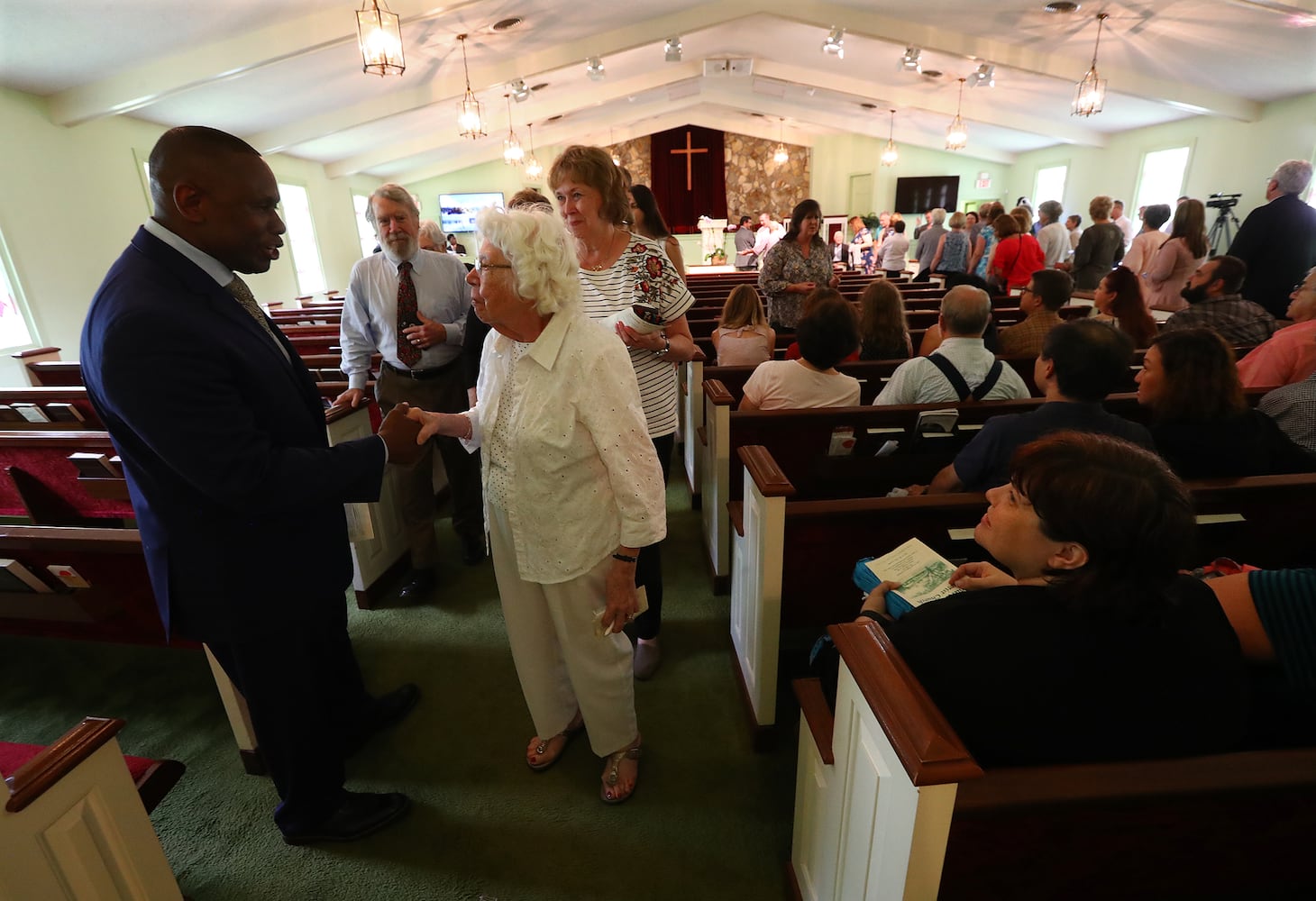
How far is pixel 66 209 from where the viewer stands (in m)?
5.28

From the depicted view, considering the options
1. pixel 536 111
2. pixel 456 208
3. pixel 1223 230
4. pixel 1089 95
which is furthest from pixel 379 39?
pixel 456 208

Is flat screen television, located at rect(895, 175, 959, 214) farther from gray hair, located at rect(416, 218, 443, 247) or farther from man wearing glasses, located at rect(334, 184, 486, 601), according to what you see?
man wearing glasses, located at rect(334, 184, 486, 601)

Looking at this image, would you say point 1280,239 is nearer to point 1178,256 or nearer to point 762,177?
point 1178,256

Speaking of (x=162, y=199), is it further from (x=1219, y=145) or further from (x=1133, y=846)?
(x=1219, y=145)

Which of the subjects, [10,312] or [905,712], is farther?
[10,312]

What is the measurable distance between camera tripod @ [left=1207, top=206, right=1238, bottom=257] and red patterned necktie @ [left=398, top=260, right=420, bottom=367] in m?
8.69

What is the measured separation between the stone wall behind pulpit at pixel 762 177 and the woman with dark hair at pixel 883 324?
11849 millimetres

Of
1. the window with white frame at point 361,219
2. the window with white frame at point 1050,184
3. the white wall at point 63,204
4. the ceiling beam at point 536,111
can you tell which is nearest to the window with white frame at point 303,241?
the ceiling beam at point 536,111

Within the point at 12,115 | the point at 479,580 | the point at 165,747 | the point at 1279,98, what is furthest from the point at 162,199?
the point at 1279,98

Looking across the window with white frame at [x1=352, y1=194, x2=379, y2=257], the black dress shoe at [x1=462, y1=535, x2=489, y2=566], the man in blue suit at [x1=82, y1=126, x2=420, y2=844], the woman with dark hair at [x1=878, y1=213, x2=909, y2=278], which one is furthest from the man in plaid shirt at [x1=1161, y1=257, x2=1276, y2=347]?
the window with white frame at [x1=352, y1=194, x2=379, y2=257]

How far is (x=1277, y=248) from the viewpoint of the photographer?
3.81 metres

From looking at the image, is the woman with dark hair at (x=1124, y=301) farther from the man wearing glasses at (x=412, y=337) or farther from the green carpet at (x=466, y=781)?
the man wearing glasses at (x=412, y=337)

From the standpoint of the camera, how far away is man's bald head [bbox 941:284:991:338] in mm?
1902

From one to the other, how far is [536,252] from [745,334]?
1.85m
